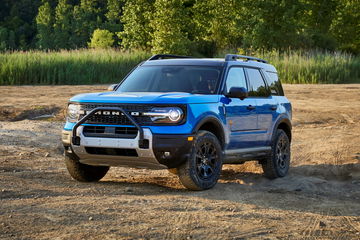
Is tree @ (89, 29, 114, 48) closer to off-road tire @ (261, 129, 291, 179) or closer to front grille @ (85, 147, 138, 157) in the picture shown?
off-road tire @ (261, 129, 291, 179)

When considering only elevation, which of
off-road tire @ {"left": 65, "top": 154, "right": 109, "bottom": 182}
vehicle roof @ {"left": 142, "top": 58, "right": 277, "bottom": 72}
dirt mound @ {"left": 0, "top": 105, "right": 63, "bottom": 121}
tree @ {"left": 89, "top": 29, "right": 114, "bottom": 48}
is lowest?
tree @ {"left": 89, "top": 29, "right": 114, "bottom": 48}

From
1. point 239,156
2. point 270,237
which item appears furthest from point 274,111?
point 270,237

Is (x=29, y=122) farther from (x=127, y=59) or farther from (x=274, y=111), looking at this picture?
(x=127, y=59)

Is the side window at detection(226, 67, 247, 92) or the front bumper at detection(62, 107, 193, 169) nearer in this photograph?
the front bumper at detection(62, 107, 193, 169)

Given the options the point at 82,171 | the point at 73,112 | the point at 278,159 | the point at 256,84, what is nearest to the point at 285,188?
the point at 278,159

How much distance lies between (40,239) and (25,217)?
3.16ft

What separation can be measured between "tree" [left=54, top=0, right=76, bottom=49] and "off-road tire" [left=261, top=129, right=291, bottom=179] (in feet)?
320

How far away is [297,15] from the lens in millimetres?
60375

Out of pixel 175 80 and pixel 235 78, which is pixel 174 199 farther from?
pixel 235 78

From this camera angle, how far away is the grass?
3316 cm

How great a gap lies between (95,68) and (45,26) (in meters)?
77.3

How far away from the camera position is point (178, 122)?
902 centimetres

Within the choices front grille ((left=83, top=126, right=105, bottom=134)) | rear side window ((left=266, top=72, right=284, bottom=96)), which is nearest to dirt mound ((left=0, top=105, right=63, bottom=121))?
rear side window ((left=266, top=72, right=284, bottom=96))

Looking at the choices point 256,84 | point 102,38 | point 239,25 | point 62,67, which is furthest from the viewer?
point 102,38
